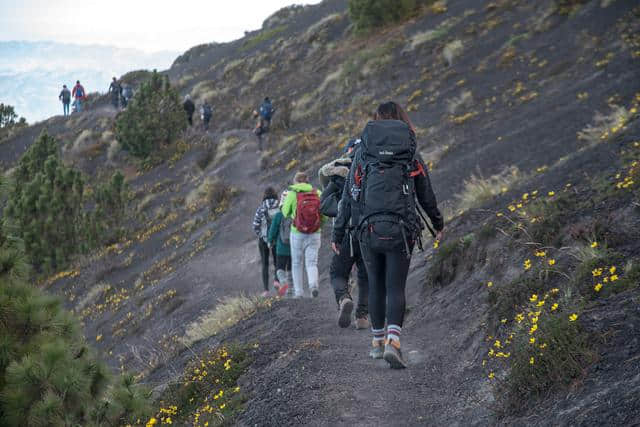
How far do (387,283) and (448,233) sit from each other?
4535 millimetres

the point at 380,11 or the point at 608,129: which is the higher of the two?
the point at 380,11

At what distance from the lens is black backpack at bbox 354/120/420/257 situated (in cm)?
504

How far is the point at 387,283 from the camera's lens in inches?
208

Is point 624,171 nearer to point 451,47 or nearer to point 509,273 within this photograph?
point 509,273

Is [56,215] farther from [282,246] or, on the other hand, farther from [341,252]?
[341,252]

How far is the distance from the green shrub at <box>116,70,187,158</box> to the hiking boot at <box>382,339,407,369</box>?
2984 cm

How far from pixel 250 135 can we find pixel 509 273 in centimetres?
2584

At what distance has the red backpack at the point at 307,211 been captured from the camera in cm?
877

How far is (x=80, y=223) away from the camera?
75.7 feet

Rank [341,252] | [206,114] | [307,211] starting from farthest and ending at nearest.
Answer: [206,114]
[307,211]
[341,252]

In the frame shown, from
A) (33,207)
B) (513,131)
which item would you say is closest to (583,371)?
(513,131)

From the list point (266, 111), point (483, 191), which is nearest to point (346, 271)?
point (483, 191)

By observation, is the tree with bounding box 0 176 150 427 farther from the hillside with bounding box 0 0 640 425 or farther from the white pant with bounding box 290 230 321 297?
the white pant with bounding box 290 230 321 297

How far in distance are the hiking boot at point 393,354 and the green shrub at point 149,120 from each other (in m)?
29.8
